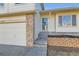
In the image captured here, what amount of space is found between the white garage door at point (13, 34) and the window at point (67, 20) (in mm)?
5288

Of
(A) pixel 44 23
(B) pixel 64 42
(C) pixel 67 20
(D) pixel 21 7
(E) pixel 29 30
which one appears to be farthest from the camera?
(A) pixel 44 23

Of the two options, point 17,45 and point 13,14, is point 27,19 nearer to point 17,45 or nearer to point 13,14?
point 13,14

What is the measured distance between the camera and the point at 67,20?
1560cm

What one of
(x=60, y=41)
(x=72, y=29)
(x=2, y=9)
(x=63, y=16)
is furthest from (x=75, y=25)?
(x=2, y=9)

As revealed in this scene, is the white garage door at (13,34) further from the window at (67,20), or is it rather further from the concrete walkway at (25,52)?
the window at (67,20)

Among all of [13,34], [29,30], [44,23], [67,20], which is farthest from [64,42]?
[44,23]

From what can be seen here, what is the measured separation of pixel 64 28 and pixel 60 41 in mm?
3722

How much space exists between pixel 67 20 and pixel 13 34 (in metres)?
5.90

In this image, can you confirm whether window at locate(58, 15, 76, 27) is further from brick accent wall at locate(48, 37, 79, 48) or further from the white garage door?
the white garage door

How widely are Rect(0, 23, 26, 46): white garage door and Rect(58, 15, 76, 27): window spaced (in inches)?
208

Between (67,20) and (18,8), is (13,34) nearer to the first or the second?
(18,8)

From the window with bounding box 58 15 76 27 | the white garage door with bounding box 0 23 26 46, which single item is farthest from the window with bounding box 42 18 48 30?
the white garage door with bounding box 0 23 26 46

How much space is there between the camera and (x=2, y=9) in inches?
498

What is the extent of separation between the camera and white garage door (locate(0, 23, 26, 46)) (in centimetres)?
1183
